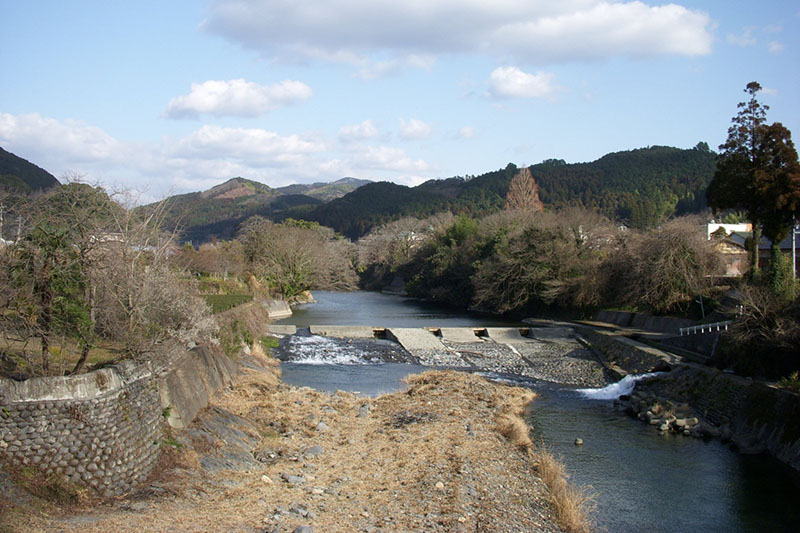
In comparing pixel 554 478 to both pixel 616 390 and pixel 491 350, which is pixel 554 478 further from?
pixel 491 350

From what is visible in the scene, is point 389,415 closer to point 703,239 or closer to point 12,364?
point 12,364

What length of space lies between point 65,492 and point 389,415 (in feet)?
34.6

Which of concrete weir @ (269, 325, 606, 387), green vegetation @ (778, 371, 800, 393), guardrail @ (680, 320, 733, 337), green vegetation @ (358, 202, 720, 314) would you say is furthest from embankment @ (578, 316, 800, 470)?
green vegetation @ (358, 202, 720, 314)

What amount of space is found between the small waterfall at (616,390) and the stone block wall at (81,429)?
17.4m

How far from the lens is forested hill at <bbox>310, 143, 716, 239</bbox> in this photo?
121062mm

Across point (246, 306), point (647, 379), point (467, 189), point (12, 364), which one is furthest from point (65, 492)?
point (467, 189)

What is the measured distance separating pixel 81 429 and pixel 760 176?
30.8 metres

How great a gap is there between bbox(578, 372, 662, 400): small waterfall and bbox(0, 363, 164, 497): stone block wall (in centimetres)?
1744

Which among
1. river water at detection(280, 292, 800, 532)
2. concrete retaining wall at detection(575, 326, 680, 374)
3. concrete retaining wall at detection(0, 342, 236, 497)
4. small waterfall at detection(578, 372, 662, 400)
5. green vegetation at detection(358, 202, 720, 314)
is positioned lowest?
river water at detection(280, 292, 800, 532)

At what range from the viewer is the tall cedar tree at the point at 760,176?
30.3 meters

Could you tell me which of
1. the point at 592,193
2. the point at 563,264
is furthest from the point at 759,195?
the point at 592,193

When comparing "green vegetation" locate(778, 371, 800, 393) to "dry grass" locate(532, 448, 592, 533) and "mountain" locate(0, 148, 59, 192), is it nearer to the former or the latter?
"dry grass" locate(532, 448, 592, 533)

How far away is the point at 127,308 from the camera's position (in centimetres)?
1498

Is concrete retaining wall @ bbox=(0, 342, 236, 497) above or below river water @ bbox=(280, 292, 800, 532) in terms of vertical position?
above
